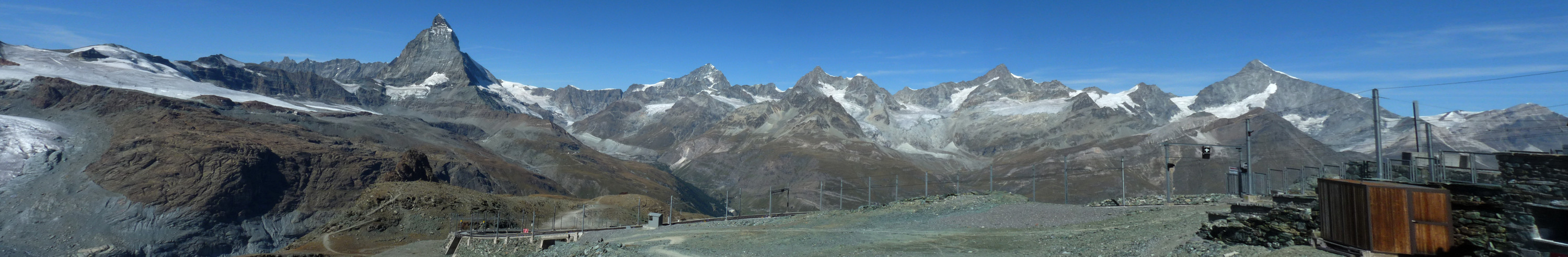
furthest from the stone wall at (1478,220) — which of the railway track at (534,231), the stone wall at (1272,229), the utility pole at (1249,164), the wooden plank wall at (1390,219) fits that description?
the railway track at (534,231)

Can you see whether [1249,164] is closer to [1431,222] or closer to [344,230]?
[1431,222]

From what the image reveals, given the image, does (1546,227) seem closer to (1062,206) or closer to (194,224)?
(1062,206)

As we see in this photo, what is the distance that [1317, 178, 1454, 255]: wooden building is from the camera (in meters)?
18.4

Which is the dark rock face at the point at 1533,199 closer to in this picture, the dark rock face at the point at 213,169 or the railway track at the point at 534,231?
the railway track at the point at 534,231

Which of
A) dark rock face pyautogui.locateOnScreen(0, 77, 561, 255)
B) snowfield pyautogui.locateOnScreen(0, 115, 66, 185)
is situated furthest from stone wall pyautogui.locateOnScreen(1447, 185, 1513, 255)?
snowfield pyautogui.locateOnScreen(0, 115, 66, 185)

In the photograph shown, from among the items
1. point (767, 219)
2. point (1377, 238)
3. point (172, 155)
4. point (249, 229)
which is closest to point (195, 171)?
point (172, 155)

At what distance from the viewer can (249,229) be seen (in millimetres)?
123250

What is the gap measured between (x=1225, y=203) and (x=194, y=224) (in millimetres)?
134352

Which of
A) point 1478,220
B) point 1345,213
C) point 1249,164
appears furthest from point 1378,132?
point 1249,164

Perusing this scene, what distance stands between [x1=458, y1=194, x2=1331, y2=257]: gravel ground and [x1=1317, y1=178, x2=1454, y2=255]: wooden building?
1.08 m

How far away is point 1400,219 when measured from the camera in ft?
60.7

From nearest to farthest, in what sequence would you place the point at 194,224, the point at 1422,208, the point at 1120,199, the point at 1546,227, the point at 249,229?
the point at 1546,227 → the point at 1422,208 → the point at 1120,199 → the point at 194,224 → the point at 249,229

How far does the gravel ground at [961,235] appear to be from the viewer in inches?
997

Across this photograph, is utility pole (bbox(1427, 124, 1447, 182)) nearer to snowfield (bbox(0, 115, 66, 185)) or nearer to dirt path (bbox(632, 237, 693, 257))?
dirt path (bbox(632, 237, 693, 257))
